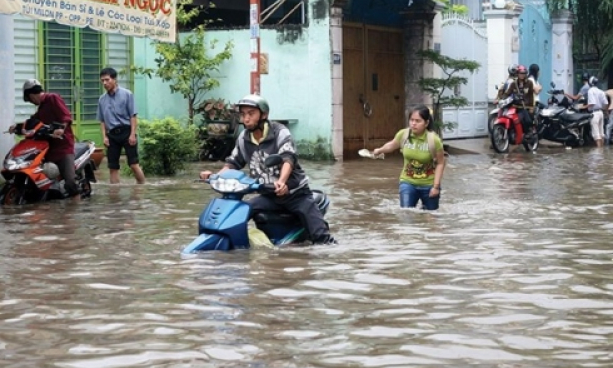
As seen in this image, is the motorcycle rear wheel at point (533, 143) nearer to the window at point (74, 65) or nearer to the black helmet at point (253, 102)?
the window at point (74, 65)

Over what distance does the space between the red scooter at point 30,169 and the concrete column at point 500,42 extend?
51.6 ft

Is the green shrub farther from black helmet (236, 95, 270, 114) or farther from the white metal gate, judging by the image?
Result: the white metal gate

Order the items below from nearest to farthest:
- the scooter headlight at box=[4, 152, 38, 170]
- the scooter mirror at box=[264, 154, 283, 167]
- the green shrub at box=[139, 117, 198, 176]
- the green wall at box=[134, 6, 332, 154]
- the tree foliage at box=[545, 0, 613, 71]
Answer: the scooter mirror at box=[264, 154, 283, 167]
the scooter headlight at box=[4, 152, 38, 170]
the green shrub at box=[139, 117, 198, 176]
the green wall at box=[134, 6, 332, 154]
the tree foliage at box=[545, 0, 613, 71]

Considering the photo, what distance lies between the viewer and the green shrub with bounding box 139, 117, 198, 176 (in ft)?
57.3

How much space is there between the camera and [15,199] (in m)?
13.8

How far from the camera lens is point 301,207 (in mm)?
9633

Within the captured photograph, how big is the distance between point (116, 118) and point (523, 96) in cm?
1078

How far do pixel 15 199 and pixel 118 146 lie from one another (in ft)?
6.81

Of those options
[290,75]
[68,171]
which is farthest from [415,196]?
[290,75]

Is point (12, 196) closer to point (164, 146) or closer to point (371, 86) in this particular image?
point (164, 146)

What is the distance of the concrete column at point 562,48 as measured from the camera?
102ft

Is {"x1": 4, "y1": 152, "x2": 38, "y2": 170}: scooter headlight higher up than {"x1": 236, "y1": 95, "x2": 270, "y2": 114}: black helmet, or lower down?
lower down

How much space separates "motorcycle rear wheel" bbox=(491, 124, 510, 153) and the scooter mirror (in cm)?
1482

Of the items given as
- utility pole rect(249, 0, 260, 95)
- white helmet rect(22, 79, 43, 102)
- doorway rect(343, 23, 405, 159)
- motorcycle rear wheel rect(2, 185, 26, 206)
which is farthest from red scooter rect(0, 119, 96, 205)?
doorway rect(343, 23, 405, 159)
